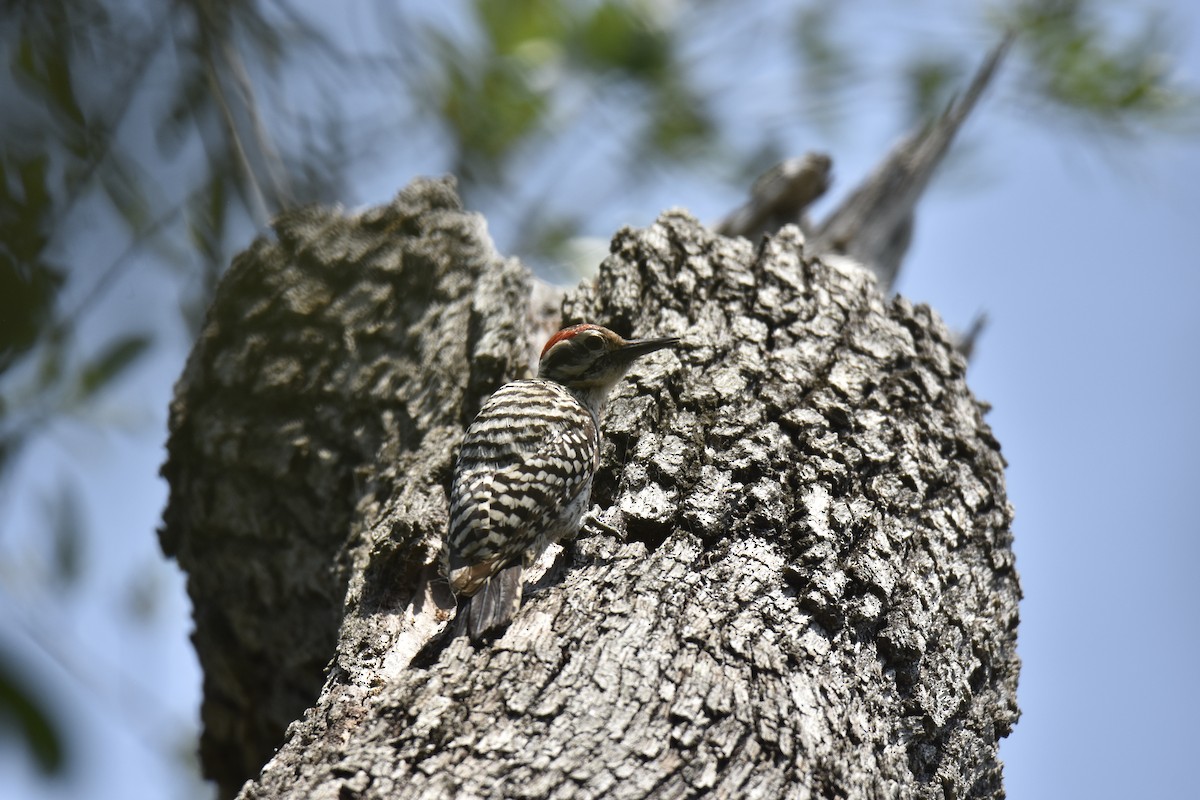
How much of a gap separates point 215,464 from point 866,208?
136 inches

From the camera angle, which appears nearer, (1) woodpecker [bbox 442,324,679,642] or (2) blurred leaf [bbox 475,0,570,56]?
(1) woodpecker [bbox 442,324,679,642]

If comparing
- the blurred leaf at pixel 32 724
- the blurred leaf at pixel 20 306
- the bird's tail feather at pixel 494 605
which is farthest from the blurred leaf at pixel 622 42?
the blurred leaf at pixel 32 724

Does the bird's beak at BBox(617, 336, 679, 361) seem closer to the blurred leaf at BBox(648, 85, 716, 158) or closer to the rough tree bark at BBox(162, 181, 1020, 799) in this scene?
the rough tree bark at BBox(162, 181, 1020, 799)

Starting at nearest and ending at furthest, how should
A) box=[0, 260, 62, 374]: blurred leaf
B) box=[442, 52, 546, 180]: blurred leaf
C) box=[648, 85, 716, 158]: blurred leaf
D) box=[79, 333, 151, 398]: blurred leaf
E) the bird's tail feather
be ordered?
box=[0, 260, 62, 374]: blurred leaf → box=[79, 333, 151, 398]: blurred leaf → the bird's tail feather → box=[442, 52, 546, 180]: blurred leaf → box=[648, 85, 716, 158]: blurred leaf

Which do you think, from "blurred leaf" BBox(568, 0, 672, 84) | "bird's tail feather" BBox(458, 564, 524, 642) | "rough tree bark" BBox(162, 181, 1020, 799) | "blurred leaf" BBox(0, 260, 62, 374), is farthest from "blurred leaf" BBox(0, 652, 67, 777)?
"blurred leaf" BBox(568, 0, 672, 84)

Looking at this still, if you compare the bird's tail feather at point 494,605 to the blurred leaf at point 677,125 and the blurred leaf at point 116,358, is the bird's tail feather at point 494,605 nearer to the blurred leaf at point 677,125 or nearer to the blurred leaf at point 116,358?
the blurred leaf at point 116,358

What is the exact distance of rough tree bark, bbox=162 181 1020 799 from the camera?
2396 millimetres

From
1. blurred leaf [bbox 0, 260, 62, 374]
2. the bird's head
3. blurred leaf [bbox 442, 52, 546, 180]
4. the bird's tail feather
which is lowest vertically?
blurred leaf [bbox 0, 260, 62, 374]

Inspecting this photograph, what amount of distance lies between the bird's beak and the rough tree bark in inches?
3.3

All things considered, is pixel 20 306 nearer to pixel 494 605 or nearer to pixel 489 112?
pixel 494 605

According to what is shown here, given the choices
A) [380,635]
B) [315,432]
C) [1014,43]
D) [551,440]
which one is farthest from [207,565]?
[1014,43]

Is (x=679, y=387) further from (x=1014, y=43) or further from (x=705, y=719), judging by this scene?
(x=1014, y=43)

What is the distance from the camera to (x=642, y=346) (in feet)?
12.0

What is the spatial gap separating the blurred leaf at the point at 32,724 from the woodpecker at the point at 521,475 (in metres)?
1.28
